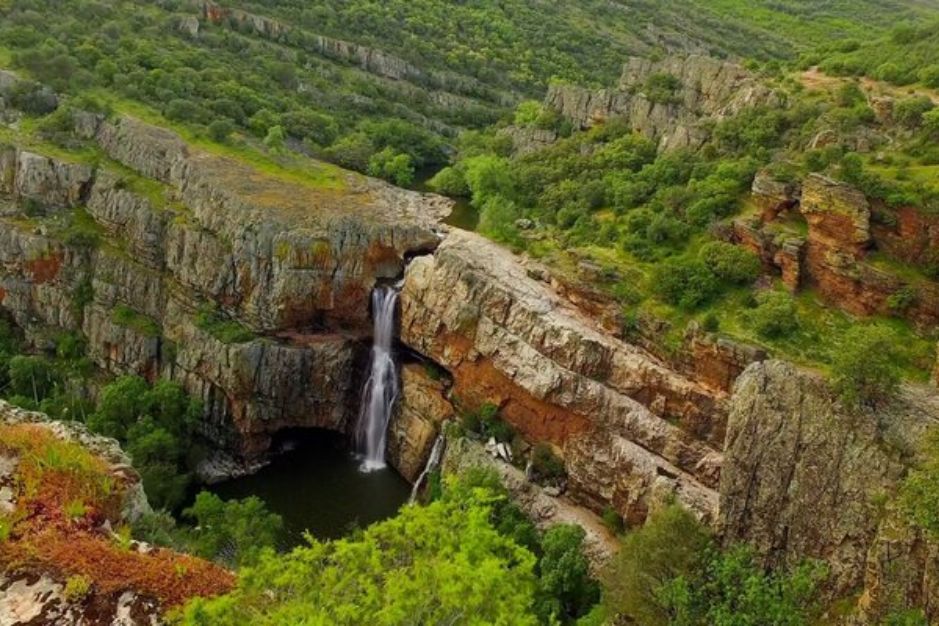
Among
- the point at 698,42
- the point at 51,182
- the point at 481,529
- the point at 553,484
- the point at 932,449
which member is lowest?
the point at 553,484

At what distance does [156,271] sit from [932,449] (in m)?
43.0

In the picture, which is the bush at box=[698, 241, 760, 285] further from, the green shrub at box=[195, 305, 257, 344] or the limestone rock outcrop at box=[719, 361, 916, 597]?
the green shrub at box=[195, 305, 257, 344]

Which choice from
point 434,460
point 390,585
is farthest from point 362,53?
point 390,585

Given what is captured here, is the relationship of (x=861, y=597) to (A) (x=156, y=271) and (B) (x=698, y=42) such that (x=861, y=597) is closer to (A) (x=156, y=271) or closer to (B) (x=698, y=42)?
(A) (x=156, y=271)

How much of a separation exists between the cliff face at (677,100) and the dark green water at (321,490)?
2792cm

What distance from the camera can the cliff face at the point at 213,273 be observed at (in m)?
46.0

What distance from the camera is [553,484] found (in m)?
38.4

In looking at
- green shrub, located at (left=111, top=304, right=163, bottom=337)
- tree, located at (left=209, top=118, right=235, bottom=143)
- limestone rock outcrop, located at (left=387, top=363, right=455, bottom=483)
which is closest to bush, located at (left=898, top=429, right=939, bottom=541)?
limestone rock outcrop, located at (left=387, top=363, right=455, bottom=483)

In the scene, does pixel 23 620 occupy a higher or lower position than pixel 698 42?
lower

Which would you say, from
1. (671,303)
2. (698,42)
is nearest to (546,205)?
(671,303)

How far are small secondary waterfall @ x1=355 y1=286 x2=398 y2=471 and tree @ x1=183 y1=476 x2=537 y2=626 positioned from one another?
89.3 feet

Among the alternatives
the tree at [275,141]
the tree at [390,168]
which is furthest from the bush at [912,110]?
the tree at [275,141]

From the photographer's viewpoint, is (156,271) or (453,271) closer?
(453,271)

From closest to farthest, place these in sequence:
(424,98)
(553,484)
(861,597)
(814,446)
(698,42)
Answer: (861,597)
(814,446)
(553,484)
(424,98)
(698,42)
